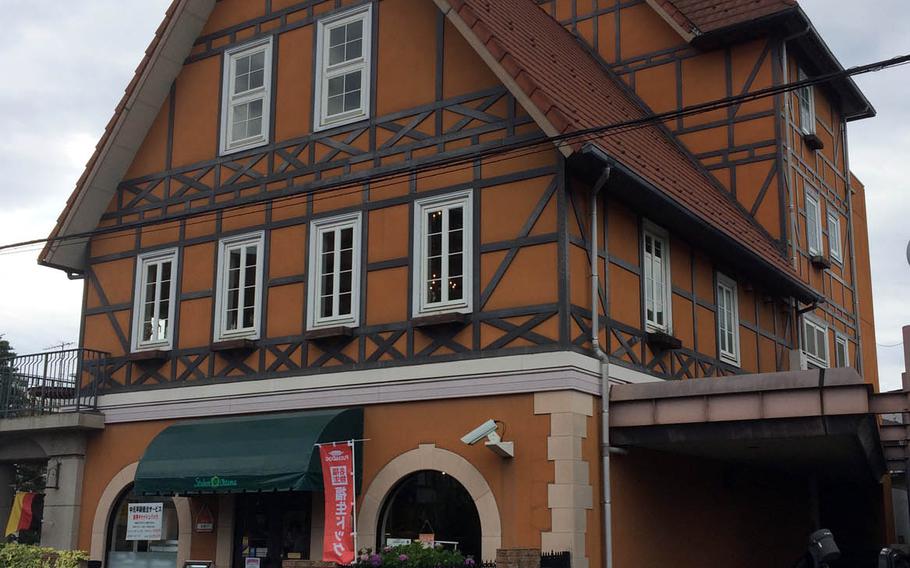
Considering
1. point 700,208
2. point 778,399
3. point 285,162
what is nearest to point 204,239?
point 285,162

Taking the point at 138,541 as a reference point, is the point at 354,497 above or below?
above

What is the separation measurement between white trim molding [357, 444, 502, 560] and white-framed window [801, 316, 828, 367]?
1061 centimetres

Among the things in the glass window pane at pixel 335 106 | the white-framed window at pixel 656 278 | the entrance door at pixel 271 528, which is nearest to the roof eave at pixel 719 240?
the white-framed window at pixel 656 278

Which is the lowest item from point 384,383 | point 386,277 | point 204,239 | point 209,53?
point 384,383

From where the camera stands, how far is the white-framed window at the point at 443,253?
14758 mm

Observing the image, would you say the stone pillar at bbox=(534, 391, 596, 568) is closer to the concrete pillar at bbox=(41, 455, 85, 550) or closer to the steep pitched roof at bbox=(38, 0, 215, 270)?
the concrete pillar at bbox=(41, 455, 85, 550)

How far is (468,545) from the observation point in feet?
46.5

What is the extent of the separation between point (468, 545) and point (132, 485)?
6.51m

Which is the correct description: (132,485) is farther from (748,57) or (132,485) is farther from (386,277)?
(748,57)

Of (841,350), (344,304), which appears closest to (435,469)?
(344,304)

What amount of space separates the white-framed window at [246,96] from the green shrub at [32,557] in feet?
23.2

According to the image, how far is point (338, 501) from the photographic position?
14.6 meters

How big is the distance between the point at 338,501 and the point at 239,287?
4.43 metres

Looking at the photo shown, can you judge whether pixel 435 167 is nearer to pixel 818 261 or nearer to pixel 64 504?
pixel 64 504
